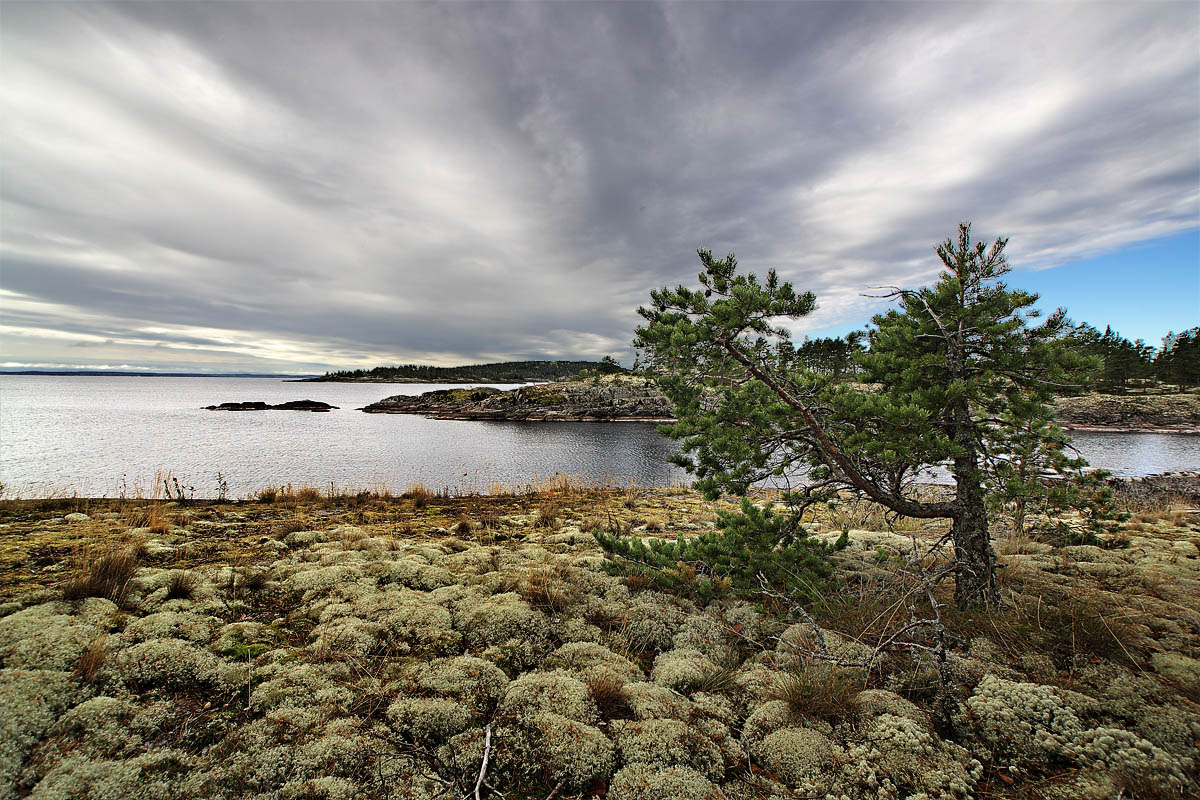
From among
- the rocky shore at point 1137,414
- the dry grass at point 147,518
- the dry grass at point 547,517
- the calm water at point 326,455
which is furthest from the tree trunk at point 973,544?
the rocky shore at point 1137,414

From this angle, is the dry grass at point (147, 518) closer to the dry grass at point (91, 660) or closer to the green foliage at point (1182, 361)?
the dry grass at point (91, 660)

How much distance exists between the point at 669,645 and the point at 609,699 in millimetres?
Result: 1334

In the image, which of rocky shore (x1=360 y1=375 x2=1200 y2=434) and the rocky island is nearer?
rocky shore (x1=360 y1=375 x2=1200 y2=434)

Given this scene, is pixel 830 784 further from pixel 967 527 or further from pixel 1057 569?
pixel 1057 569

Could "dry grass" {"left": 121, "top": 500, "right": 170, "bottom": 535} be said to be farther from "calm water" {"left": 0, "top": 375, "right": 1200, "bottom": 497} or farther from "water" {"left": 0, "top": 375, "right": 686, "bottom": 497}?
"calm water" {"left": 0, "top": 375, "right": 1200, "bottom": 497}

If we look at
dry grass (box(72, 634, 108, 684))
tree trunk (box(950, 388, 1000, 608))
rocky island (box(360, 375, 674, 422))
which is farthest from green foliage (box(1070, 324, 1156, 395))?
dry grass (box(72, 634, 108, 684))

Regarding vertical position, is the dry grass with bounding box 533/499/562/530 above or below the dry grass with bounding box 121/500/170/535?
below

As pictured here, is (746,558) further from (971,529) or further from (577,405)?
(577,405)

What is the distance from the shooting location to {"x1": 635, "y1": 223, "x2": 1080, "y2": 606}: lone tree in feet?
16.1

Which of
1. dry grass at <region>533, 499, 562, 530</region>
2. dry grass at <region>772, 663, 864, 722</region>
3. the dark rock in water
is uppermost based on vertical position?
dry grass at <region>772, 663, 864, 722</region>

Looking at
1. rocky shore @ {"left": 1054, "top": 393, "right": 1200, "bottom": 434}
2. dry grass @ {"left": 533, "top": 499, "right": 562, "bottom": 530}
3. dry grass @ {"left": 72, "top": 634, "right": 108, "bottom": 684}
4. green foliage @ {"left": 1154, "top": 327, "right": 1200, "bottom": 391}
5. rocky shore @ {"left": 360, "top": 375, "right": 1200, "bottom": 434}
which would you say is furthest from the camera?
green foliage @ {"left": 1154, "top": 327, "right": 1200, "bottom": 391}

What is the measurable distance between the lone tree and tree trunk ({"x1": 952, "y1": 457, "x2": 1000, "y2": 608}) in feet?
0.05

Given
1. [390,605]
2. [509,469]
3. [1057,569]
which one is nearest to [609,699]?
[390,605]

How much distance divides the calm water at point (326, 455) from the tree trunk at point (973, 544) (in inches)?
564
